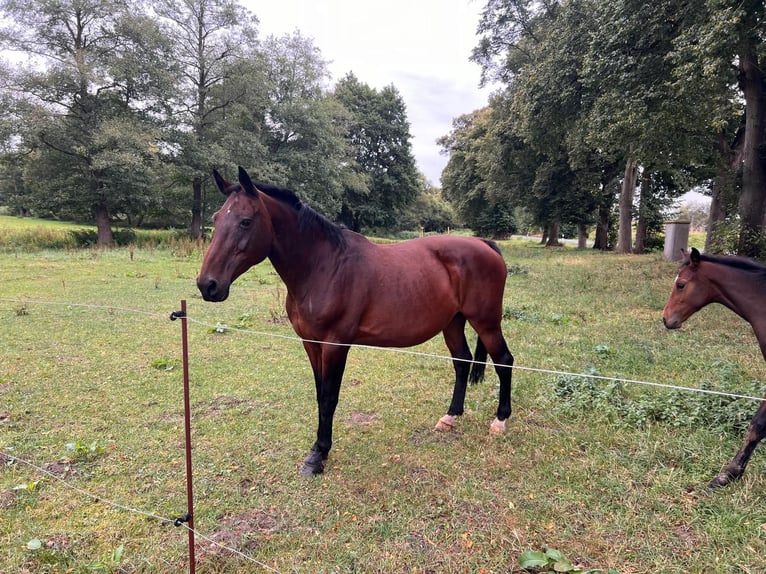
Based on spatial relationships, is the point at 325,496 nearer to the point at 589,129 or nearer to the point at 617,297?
the point at 617,297

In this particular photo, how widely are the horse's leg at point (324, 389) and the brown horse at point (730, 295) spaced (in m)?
2.49

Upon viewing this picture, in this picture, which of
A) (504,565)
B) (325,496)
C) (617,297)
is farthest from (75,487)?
(617,297)

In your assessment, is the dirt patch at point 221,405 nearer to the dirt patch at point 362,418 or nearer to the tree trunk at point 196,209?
the dirt patch at point 362,418

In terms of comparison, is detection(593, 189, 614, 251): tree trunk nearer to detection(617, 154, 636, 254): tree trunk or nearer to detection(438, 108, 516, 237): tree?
detection(617, 154, 636, 254): tree trunk

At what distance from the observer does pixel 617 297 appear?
8.47 m

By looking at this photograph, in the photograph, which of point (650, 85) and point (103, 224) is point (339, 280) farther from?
point (103, 224)

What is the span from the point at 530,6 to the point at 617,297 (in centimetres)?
1308

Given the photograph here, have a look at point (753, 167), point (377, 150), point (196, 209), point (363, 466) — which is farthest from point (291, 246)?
point (377, 150)

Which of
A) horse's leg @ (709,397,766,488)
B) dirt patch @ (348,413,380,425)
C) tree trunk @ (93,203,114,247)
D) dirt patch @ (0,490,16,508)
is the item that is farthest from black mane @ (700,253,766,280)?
tree trunk @ (93,203,114,247)

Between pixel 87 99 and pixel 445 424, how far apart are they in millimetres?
22792

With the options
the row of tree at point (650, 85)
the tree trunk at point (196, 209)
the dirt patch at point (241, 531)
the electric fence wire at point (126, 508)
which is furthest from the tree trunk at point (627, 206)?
the tree trunk at point (196, 209)

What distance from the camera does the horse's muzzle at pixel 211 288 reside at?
2244 millimetres

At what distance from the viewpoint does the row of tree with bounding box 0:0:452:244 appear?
1703 cm

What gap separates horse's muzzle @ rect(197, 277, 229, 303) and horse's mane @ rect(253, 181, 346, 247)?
0.70 m
